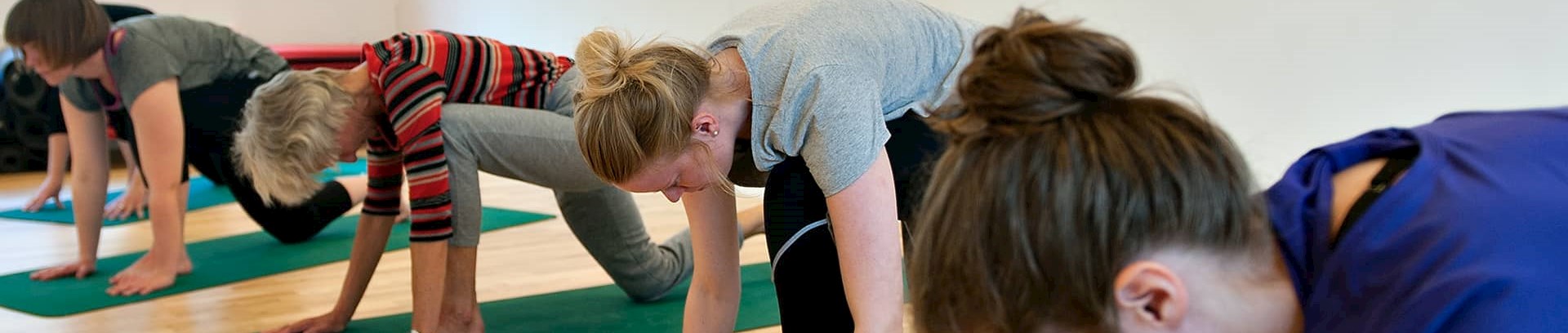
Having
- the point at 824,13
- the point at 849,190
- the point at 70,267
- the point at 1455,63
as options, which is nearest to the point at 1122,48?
the point at 849,190

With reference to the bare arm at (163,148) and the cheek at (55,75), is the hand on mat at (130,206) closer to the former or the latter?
the bare arm at (163,148)

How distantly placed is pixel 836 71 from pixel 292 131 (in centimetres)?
105

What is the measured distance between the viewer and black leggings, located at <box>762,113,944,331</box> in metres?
1.69

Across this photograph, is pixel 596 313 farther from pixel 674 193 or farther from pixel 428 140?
pixel 674 193

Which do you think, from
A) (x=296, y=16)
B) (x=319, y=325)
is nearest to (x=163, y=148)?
(x=319, y=325)

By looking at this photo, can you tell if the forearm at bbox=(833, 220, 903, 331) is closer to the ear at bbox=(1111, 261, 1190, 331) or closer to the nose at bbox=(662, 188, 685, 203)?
the nose at bbox=(662, 188, 685, 203)

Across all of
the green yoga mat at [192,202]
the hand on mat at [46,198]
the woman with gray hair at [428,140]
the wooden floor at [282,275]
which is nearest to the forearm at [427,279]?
the woman with gray hair at [428,140]

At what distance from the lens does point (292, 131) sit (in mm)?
2062

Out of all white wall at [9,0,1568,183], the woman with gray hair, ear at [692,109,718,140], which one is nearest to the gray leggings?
the woman with gray hair

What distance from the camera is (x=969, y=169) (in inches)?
31.2

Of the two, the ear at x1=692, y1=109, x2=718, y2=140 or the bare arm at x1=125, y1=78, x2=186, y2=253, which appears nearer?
the ear at x1=692, y1=109, x2=718, y2=140

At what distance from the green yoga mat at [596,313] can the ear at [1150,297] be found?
1.71 meters

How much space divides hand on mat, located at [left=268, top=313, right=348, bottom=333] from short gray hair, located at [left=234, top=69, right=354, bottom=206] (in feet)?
1.43

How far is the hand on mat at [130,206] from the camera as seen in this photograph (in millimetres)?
4340
